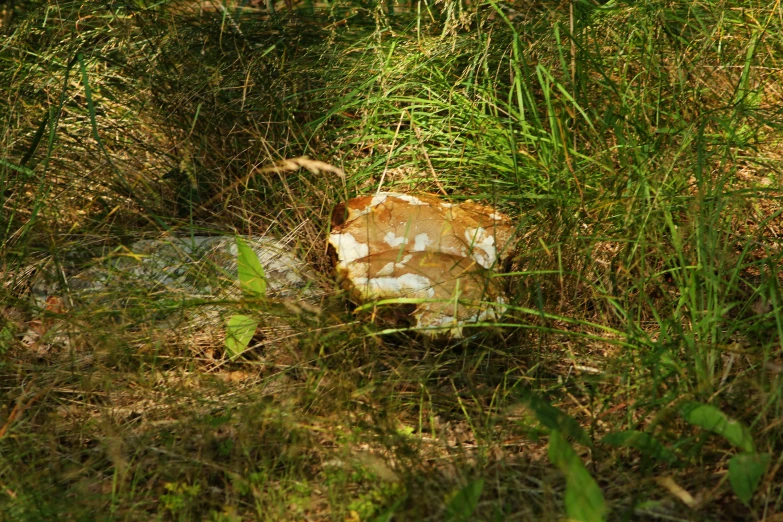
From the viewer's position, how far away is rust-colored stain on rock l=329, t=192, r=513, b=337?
208 cm

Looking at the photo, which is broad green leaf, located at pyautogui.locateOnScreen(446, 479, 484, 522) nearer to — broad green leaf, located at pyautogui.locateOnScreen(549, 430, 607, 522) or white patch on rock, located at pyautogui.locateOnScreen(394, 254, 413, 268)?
broad green leaf, located at pyautogui.locateOnScreen(549, 430, 607, 522)

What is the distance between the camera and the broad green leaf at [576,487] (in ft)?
4.76

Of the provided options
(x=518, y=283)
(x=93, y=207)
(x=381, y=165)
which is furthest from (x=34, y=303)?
(x=518, y=283)

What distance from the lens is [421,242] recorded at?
226 centimetres

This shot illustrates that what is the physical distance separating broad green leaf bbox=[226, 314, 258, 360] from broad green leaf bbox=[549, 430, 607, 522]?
2.80 feet

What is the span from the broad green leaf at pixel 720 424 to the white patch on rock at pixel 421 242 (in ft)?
2.89

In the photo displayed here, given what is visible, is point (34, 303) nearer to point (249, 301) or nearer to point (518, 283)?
point (249, 301)

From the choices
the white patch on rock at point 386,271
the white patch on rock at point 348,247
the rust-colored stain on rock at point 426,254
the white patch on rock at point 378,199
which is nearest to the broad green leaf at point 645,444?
the rust-colored stain on rock at point 426,254

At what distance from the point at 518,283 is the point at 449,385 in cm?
33

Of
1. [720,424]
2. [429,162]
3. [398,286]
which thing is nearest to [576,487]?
[720,424]

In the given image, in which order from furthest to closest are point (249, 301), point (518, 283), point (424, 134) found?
point (424, 134)
point (518, 283)
point (249, 301)

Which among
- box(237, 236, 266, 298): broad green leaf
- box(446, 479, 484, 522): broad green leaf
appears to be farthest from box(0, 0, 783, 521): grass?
box(237, 236, 266, 298): broad green leaf

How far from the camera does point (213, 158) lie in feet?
8.60

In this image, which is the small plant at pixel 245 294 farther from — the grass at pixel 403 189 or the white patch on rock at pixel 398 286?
the white patch on rock at pixel 398 286
